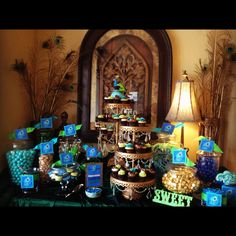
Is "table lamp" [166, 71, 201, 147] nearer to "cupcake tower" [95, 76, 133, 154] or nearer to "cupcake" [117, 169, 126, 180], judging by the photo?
"cupcake tower" [95, 76, 133, 154]

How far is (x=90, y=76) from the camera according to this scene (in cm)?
214

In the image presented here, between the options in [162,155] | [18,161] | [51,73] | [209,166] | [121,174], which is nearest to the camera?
[121,174]

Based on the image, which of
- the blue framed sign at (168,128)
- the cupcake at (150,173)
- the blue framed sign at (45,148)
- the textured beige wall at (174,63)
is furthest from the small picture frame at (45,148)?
the blue framed sign at (168,128)

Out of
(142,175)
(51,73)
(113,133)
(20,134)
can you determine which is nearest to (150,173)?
(142,175)

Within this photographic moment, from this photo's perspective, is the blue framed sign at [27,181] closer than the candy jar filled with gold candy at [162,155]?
Yes

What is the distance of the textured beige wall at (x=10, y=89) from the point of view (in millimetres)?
1644

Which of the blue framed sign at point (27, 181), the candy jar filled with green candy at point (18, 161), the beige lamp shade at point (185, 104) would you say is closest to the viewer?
the blue framed sign at point (27, 181)

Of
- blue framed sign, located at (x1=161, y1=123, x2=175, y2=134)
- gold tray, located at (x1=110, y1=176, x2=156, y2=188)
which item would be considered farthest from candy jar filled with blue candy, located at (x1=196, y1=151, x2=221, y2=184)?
gold tray, located at (x1=110, y1=176, x2=156, y2=188)

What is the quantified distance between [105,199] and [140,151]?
0.97ft

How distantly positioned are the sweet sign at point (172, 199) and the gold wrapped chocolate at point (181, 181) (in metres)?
0.04

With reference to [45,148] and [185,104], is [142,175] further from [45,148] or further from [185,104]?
[185,104]

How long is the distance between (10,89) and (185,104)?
1.16 metres

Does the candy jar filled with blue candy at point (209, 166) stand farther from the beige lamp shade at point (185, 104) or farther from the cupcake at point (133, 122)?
the cupcake at point (133, 122)
